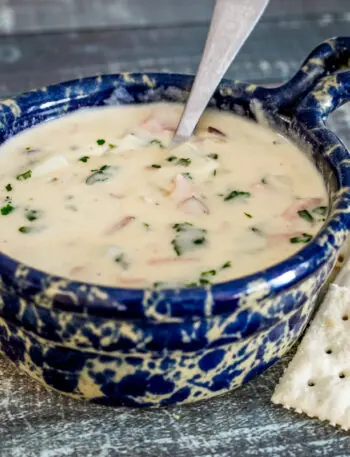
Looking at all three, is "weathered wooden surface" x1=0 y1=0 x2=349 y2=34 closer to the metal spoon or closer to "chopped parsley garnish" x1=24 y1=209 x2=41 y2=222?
the metal spoon

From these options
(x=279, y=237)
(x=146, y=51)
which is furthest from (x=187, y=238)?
(x=146, y=51)

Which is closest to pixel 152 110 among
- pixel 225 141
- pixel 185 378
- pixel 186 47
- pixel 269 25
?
pixel 225 141

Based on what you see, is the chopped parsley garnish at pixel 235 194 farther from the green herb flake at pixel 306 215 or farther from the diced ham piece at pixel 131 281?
the diced ham piece at pixel 131 281

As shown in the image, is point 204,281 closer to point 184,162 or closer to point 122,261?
point 122,261

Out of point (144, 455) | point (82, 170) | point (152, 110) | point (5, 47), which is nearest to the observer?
point (144, 455)

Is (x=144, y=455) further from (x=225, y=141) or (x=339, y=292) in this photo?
(x=225, y=141)
